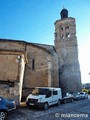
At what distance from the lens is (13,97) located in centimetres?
1102

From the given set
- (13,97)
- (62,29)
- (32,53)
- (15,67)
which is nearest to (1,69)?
(15,67)

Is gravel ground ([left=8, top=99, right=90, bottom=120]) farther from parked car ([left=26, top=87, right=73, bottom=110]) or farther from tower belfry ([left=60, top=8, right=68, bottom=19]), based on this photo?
tower belfry ([left=60, top=8, right=68, bottom=19])

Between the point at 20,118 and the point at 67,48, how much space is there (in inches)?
905

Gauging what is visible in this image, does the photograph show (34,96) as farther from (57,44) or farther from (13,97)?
(57,44)

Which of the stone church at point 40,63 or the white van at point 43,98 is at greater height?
the stone church at point 40,63

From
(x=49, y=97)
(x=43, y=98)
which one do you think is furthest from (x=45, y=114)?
(x=49, y=97)

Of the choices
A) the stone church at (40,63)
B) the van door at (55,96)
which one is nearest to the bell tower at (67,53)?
the stone church at (40,63)

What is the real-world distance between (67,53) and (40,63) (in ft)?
35.7

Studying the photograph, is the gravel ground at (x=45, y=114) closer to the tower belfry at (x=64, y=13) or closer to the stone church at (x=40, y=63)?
the stone church at (x=40, y=63)

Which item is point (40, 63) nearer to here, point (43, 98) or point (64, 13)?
→ point (43, 98)

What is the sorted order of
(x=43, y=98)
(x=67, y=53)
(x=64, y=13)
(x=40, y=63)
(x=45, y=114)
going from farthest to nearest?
(x=64, y=13), (x=67, y=53), (x=40, y=63), (x=43, y=98), (x=45, y=114)

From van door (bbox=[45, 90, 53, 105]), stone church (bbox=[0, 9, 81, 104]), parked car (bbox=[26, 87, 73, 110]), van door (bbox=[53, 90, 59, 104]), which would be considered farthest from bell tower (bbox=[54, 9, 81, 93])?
van door (bbox=[45, 90, 53, 105])

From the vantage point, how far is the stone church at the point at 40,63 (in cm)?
1252

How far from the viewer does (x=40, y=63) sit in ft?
65.8
